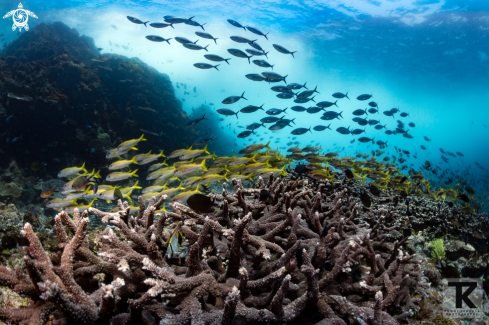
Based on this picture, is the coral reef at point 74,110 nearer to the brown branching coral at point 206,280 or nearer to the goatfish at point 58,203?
the goatfish at point 58,203

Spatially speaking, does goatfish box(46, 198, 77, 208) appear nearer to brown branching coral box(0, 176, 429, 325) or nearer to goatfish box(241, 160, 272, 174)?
brown branching coral box(0, 176, 429, 325)

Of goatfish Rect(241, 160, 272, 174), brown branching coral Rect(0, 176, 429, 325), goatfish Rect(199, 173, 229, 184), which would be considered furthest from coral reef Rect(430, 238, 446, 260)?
goatfish Rect(199, 173, 229, 184)

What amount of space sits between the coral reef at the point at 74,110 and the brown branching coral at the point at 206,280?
8.63m

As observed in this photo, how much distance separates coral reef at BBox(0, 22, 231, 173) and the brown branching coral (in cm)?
863

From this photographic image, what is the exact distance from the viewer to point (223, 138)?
2958cm

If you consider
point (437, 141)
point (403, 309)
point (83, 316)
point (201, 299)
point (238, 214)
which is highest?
point (83, 316)

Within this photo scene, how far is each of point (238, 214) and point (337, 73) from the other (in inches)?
1823

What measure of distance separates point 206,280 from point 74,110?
14.3 metres

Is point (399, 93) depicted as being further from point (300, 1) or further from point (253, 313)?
point (253, 313)

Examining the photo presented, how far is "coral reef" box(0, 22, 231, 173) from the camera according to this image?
12070mm

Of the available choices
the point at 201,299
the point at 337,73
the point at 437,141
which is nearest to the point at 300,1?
the point at 337,73

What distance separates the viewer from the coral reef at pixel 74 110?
12.1m

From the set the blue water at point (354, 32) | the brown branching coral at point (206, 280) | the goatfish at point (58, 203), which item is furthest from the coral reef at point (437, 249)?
the blue water at point (354, 32)

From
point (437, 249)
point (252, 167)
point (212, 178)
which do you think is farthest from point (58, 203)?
point (437, 249)
